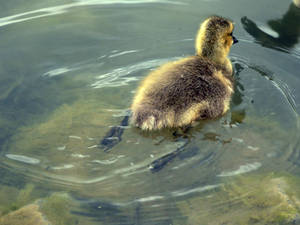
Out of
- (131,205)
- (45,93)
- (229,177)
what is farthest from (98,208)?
(45,93)

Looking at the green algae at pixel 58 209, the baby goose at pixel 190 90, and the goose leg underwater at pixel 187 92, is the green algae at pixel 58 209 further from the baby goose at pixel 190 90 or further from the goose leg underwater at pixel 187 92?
the baby goose at pixel 190 90

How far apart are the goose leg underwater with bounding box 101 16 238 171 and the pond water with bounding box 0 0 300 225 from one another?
0.14 m

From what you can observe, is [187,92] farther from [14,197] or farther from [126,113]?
[14,197]

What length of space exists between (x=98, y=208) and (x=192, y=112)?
128cm

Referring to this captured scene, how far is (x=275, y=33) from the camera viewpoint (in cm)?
590

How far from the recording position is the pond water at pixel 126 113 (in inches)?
134

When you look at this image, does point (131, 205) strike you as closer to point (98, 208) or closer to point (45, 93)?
point (98, 208)

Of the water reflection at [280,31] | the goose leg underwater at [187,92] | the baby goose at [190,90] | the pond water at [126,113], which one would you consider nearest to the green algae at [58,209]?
the pond water at [126,113]

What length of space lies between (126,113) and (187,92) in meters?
0.67

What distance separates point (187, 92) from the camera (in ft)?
13.2

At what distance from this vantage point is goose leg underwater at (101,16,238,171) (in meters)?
3.93

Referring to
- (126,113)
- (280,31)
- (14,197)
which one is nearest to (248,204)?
(126,113)

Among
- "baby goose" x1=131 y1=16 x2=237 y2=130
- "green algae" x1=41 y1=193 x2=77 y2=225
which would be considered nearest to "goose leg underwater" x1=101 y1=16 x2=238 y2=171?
"baby goose" x1=131 y1=16 x2=237 y2=130

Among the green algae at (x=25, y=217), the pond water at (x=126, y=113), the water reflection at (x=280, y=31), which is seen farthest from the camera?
the water reflection at (x=280, y=31)
